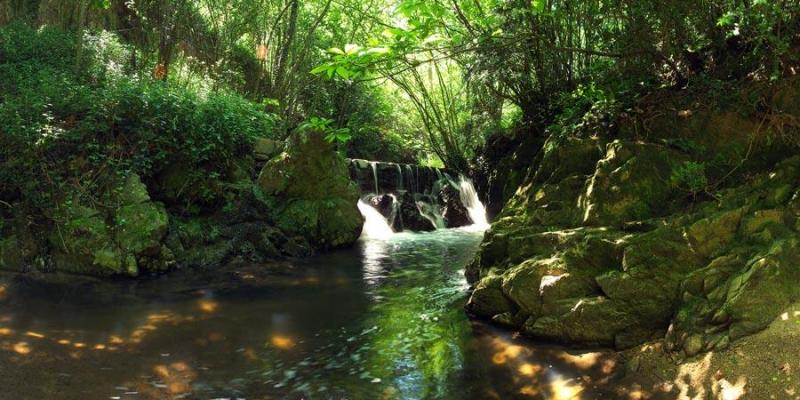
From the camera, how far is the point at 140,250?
768 centimetres

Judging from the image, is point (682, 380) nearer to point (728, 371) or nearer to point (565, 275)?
point (728, 371)

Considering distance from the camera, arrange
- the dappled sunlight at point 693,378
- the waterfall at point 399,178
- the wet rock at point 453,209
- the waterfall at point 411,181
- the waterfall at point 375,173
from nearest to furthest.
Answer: the dappled sunlight at point 693,378 < the wet rock at point 453,209 < the waterfall at point 375,173 < the waterfall at point 399,178 < the waterfall at point 411,181

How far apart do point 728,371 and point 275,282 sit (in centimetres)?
570

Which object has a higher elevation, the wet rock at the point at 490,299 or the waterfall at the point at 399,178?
the waterfall at the point at 399,178

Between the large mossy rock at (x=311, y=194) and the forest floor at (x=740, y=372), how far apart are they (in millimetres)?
7276

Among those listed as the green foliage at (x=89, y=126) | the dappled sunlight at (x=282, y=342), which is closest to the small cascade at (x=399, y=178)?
the green foliage at (x=89, y=126)

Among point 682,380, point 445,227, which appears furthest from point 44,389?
point 445,227

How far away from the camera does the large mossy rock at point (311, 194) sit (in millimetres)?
10125

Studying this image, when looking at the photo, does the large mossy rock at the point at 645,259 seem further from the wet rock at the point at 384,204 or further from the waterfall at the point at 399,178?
the waterfall at the point at 399,178

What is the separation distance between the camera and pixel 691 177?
4895 millimetres

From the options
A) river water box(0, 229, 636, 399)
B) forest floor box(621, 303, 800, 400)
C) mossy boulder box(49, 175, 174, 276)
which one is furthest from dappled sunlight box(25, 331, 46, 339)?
forest floor box(621, 303, 800, 400)

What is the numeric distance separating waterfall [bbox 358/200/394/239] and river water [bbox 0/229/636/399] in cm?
481

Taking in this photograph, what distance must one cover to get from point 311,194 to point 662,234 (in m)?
7.27

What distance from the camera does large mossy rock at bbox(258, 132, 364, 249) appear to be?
33.2ft
